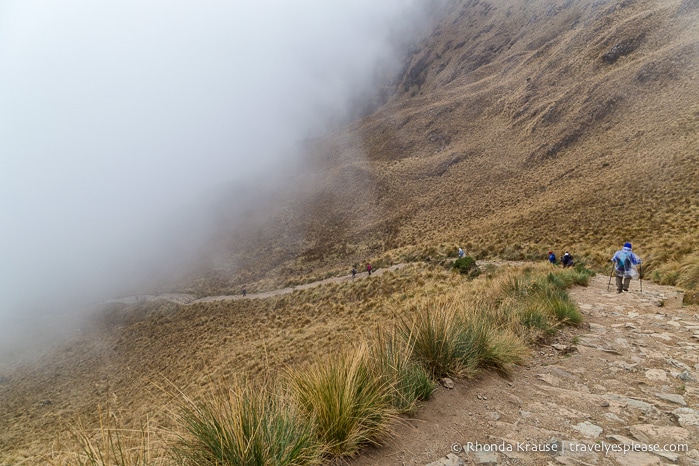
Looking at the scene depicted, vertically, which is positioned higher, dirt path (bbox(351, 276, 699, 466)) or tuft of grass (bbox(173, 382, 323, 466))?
tuft of grass (bbox(173, 382, 323, 466))

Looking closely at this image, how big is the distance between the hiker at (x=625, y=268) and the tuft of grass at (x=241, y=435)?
34.4ft

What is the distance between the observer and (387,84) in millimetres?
135875

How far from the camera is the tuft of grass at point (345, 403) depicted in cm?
260

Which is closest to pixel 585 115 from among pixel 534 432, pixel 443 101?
pixel 443 101

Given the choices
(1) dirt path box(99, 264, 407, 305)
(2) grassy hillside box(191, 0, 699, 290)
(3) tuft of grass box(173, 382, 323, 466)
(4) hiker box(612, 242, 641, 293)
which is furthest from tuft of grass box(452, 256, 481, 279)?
(3) tuft of grass box(173, 382, 323, 466)

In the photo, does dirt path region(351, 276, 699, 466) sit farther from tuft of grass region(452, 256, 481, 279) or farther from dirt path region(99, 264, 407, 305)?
dirt path region(99, 264, 407, 305)

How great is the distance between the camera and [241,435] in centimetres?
214

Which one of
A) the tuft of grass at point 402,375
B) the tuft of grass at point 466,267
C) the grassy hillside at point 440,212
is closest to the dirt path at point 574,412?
the tuft of grass at point 402,375

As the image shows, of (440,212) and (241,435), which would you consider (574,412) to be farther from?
(440,212)

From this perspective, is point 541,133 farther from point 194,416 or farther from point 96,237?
point 96,237

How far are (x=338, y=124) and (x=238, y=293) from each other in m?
111

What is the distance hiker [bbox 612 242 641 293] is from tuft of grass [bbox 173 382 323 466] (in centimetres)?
1048

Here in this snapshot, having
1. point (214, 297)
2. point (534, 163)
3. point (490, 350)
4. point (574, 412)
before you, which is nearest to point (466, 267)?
point (490, 350)

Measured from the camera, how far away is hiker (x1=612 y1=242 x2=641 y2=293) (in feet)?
30.7
